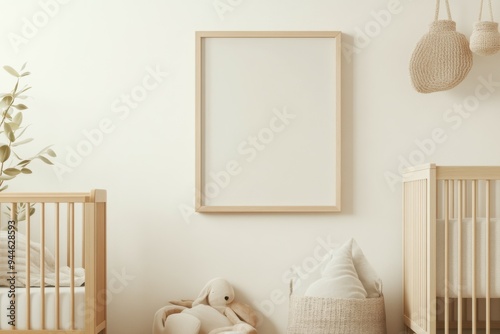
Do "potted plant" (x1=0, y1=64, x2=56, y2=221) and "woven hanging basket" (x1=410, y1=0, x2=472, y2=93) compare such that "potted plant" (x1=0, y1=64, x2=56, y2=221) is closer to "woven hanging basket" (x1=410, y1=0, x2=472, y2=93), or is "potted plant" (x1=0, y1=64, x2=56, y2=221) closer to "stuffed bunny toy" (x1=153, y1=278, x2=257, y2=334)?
"stuffed bunny toy" (x1=153, y1=278, x2=257, y2=334)

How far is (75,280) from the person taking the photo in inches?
99.3

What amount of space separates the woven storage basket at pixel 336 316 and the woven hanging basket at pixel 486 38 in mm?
1135

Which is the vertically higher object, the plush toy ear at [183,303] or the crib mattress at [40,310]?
the crib mattress at [40,310]

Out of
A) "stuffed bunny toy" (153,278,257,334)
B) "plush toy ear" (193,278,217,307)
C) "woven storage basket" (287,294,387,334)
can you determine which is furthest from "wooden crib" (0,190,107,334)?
"woven storage basket" (287,294,387,334)

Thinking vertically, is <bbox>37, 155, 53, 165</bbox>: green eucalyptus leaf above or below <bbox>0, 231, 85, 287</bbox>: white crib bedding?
above

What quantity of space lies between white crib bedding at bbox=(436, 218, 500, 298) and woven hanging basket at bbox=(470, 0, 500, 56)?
2.53ft

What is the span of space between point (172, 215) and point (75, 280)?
22.1 inches

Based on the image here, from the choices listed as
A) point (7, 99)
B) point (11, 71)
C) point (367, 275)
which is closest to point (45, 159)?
point (7, 99)

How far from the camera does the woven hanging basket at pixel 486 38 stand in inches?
107

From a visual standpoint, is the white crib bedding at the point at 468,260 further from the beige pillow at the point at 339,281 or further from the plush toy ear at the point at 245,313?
the plush toy ear at the point at 245,313

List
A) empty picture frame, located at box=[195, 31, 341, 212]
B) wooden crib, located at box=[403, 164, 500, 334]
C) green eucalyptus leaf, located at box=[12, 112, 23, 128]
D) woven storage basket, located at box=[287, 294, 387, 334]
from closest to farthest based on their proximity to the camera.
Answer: wooden crib, located at box=[403, 164, 500, 334] < woven storage basket, located at box=[287, 294, 387, 334] < green eucalyptus leaf, located at box=[12, 112, 23, 128] < empty picture frame, located at box=[195, 31, 341, 212]

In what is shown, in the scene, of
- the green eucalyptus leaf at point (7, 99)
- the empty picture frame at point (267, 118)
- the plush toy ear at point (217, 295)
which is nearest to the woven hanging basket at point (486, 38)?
the empty picture frame at point (267, 118)

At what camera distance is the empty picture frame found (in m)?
2.90

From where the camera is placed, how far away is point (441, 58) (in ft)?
9.13
